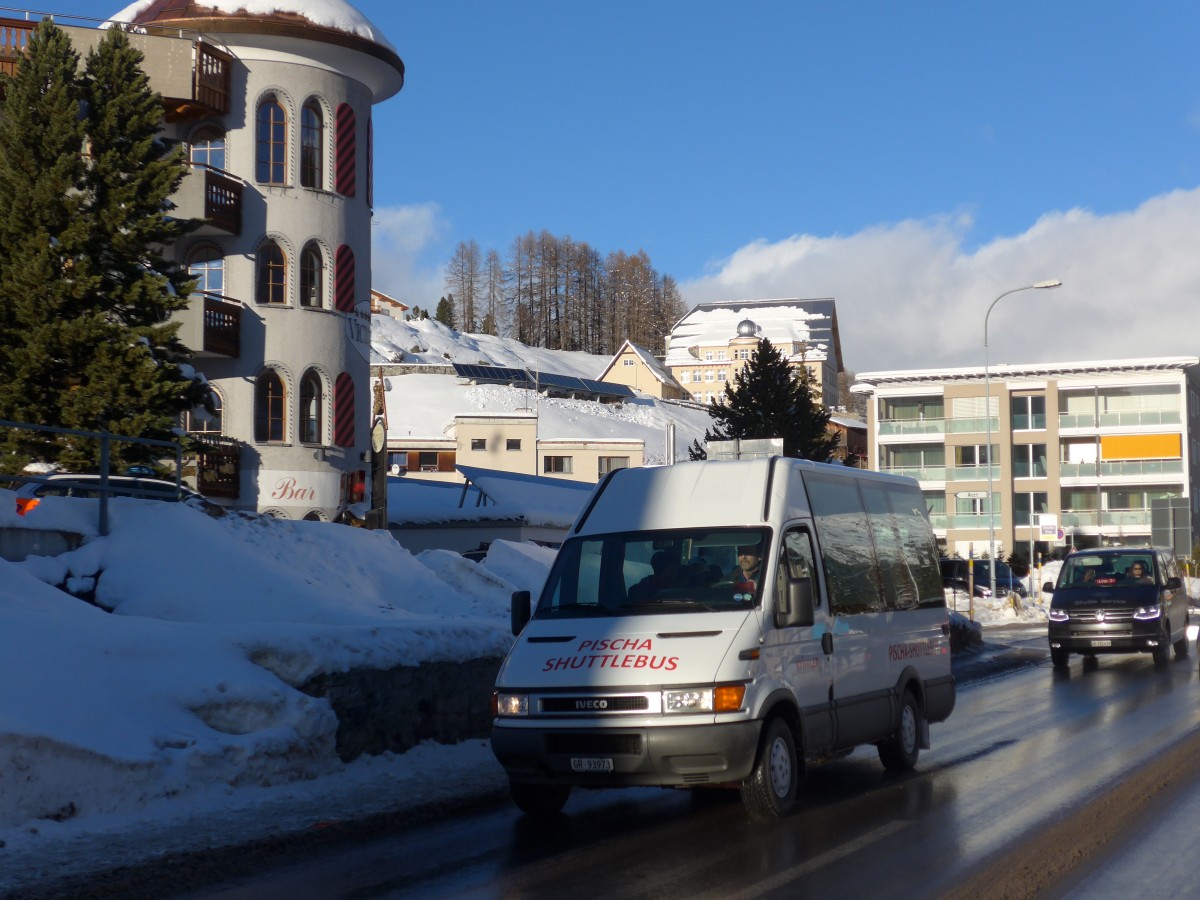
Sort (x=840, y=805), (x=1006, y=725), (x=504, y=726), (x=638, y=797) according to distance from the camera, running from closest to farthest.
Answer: (x=504, y=726)
(x=840, y=805)
(x=638, y=797)
(x=1006, y=725)

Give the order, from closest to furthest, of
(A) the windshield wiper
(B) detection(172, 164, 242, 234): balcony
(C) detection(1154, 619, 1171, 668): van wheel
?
(A) the windshield wiper → (C) detection(1154, 619, 1171, 668): van wheel → (B) detection(172, 164, 242, 234): balcony

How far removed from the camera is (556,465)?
76.0m

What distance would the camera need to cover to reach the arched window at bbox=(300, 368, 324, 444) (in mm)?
35309

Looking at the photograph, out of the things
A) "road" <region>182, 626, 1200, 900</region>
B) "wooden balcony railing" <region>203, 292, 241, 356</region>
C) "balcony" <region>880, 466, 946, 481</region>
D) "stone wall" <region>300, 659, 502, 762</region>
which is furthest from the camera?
"balcony" <region>880, 466, 946, 481</region>

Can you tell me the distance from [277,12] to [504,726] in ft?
93.2

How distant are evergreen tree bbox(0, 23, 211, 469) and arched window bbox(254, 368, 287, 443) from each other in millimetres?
6751

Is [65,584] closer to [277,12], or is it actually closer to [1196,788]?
[1196,788]

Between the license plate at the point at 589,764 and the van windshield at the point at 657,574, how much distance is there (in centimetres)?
113

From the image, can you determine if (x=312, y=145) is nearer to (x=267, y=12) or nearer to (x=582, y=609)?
(x=267, y=12)

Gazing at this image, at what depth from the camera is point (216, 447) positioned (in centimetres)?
3275

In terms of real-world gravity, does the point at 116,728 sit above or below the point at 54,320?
below

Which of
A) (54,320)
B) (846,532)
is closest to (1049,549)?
(54,320)

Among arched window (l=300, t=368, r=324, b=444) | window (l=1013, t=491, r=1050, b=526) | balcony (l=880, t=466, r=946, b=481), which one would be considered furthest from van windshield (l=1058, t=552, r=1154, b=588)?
window (l=1013, t=491, r=1050, b=526)

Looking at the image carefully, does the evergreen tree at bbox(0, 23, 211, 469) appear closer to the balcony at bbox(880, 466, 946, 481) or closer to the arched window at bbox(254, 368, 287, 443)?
the arched window at bbox(254, 368, 287, 443)
